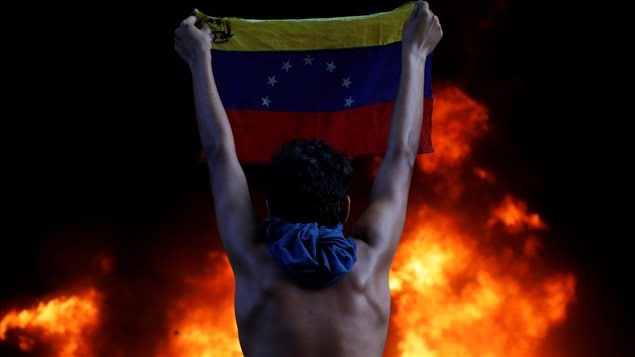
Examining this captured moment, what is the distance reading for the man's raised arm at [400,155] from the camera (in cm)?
246

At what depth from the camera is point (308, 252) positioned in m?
2.22

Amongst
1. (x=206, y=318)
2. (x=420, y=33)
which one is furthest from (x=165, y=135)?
(x=420, y=33)

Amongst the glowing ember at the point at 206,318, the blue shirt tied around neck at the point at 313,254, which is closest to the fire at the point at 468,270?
the glowing ember at the point at 206,318

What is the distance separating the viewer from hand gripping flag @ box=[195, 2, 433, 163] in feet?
13.7

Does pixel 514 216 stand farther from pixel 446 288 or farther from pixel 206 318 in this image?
pixel 206 318

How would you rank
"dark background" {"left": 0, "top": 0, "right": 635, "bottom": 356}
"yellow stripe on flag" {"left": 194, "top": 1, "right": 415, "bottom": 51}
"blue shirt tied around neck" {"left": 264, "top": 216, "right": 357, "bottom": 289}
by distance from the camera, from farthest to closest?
"dark background" {"left": 0, "top": 0, "right": 635, "bottom": 356} < "yellow stripe on flag" {"left": 194, "top": 1, "right": 415, "bottom": 51} < "blue shirt tied around neck" {"left": 264, "top": 216, "right": 357, "bottom": 289}

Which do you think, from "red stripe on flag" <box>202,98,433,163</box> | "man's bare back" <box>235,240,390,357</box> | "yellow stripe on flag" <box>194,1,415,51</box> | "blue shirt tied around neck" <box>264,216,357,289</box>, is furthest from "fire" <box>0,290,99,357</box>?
"blue shirt tied around neck" <box>264,216,357,289</box>

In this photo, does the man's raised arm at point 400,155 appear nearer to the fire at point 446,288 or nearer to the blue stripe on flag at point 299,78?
the blue stripe on flag at point 299,78

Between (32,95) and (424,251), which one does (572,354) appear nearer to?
(424,251)

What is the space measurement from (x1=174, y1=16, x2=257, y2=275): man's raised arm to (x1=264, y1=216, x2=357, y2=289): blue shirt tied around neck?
13 cm

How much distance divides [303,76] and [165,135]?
494cm

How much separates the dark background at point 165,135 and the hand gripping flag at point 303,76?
3.81 m

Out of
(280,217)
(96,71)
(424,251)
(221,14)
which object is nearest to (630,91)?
(424,251)

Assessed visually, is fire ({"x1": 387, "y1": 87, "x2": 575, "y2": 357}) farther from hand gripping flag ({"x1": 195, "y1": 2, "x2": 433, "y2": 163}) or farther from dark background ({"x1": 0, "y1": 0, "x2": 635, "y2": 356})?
hand gripping flag ({"x1": 195, "y1": 2, "x2": 433, "y2": 163})
